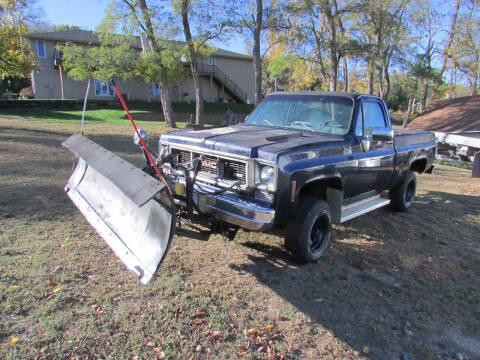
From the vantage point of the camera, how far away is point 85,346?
2830mm

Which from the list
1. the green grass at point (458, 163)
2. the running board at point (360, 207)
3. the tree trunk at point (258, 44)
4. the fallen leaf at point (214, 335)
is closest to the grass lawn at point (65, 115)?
the tree trunk at point (258, 44)

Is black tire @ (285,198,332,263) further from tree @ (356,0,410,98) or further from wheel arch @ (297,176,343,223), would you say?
tree @ (356,0,410,98)

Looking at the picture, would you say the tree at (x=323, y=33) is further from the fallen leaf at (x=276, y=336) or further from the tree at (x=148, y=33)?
the fallen leaf at (x=276, y=336)

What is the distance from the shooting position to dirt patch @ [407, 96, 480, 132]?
19.3 meters

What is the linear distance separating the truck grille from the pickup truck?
0.01 m

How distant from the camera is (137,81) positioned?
3266cm

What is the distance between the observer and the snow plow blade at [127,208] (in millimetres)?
3025

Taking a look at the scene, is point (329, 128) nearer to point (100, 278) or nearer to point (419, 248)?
point (419, 248)

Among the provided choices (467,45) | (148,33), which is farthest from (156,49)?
(467,45)

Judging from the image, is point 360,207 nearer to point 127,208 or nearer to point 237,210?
point 237,210

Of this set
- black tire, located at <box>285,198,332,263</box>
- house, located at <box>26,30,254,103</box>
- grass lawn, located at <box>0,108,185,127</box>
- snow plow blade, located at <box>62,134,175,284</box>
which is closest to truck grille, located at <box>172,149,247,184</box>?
black tire, located at <box>285,198,332,263</box>

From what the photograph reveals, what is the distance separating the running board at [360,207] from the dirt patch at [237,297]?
47 cm

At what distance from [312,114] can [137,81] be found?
30.2 m

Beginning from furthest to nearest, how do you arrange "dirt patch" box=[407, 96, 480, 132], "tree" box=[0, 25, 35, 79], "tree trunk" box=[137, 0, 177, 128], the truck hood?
"dirt patch" box=[407, 96, 480, 132] → "tree trunk" box=[137, 0, 177, 128] → "tree" box=[0, 25, 35, 79] → the truck hood
